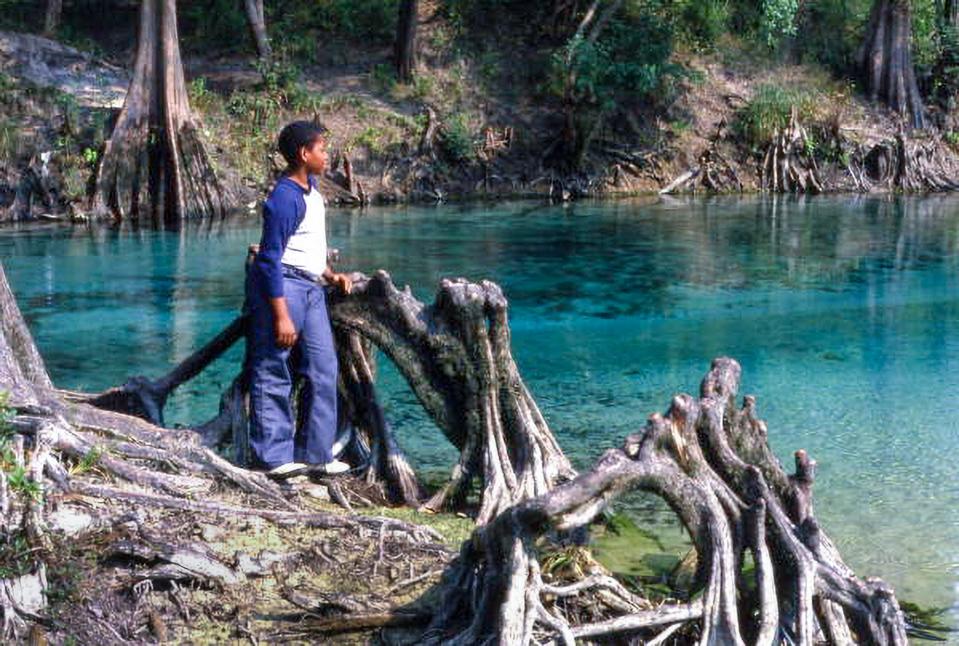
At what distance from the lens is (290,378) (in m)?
6.63

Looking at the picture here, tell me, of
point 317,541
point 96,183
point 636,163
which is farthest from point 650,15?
point 317,541

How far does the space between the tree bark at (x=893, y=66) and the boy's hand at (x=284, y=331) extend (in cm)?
2457

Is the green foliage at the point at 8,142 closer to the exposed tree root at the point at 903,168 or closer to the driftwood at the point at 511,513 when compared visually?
the driftwood at the point at 511,513

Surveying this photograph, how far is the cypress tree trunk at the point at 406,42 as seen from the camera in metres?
25.3

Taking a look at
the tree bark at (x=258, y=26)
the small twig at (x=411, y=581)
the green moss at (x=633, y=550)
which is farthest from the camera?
the tree bark at (x=258, y=26)

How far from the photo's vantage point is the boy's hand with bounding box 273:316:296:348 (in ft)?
20.5

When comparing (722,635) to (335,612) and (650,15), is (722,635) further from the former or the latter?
(650,15)

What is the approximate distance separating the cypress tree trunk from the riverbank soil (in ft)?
0.91

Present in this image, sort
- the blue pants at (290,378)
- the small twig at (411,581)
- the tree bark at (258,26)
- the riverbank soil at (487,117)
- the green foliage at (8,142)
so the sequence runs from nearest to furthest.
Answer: the small twig at (411,581)
the blue pants at (290,378)
the green foliage at (8,142)
the riverbank soil at (487,117)
the tree bark at (258,26)

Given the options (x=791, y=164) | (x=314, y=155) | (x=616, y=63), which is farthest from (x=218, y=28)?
(x=314, y=155)

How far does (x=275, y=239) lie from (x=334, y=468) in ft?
3.84

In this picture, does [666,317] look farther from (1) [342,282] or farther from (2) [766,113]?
(2) [766,113]

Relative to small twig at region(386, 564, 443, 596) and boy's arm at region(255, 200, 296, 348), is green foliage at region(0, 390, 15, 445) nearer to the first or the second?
boy's arm at region(255, 200, 296, 348)

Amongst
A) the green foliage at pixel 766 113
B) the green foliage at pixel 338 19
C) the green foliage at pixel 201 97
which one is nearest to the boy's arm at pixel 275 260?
the green foliage at pixel 201 97
